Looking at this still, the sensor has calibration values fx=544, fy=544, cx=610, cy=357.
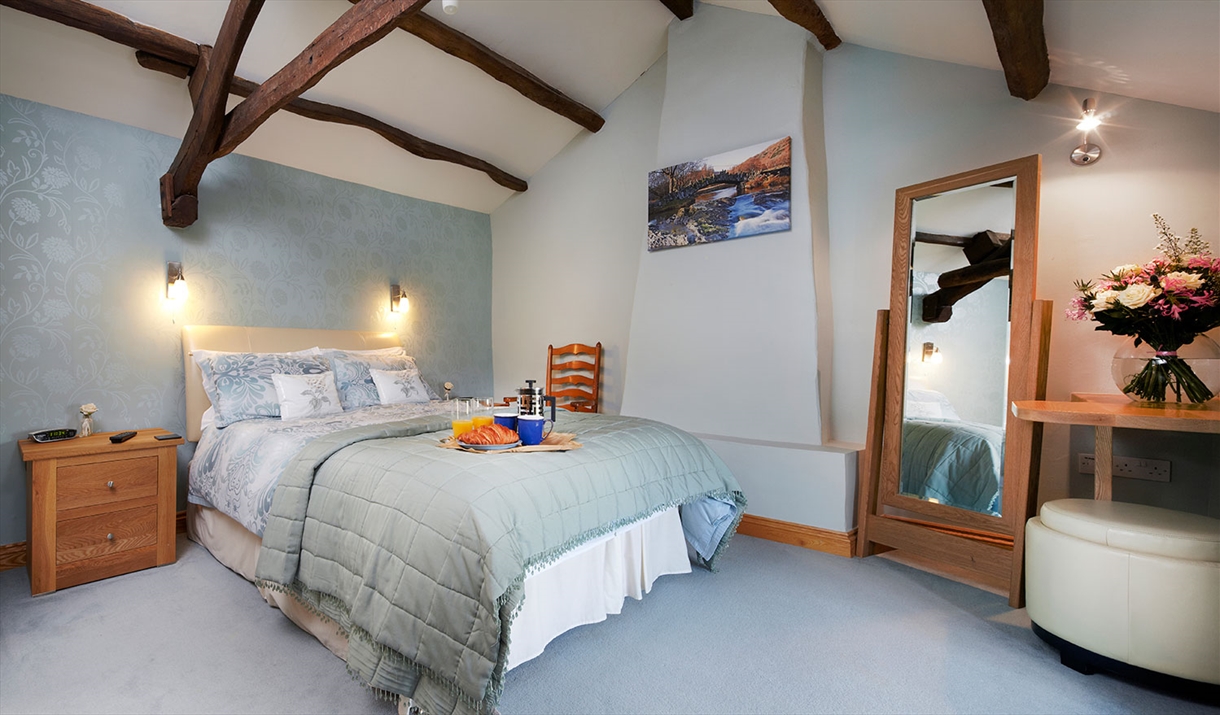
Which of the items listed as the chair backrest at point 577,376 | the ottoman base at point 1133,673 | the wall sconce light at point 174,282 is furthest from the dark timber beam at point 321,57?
the ottoman base at point 1133,673

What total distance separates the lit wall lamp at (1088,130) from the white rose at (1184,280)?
0.85 meters

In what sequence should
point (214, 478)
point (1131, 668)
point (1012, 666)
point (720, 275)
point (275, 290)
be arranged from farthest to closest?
point (275, 290) < point (720, 275) < point (214, 478) < point (1012, 666) < point (1131, 668)

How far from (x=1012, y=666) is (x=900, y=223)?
1937 millimetres

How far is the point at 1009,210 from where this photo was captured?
7.91 ft

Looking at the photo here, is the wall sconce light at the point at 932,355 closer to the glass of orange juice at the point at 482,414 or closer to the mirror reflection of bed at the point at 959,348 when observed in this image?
the mirror reflection of bed at the point at 959,348

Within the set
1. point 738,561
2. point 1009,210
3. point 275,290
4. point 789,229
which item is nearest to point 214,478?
point 275,290

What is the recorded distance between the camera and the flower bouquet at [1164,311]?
6.15 ft

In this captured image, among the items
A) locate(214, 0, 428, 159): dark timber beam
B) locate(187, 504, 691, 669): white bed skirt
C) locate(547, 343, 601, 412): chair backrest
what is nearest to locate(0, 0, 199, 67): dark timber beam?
locate(214, 0, 428, 159): dark timber beam

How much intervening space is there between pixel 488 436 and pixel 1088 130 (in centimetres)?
297

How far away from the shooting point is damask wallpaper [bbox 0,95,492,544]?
8.98 ft

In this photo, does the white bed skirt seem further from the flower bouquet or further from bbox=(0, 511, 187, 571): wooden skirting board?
the flower bouquet

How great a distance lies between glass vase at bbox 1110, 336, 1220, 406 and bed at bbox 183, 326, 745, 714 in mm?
1574

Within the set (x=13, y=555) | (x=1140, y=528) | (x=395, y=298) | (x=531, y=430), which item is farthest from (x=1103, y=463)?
(x=13, y=555)

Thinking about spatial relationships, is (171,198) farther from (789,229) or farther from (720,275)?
(789,229)
